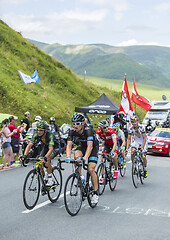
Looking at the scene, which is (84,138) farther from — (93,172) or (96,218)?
(96,218)

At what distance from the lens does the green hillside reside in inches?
1155

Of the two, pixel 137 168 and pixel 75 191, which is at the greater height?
pixel 137 168

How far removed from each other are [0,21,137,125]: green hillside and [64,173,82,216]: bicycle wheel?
20030 mm

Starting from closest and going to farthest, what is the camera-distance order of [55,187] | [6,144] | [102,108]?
[55,187]
[6,144]
[102,108]

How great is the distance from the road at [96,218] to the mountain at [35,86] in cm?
1869

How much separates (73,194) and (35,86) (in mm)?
28508

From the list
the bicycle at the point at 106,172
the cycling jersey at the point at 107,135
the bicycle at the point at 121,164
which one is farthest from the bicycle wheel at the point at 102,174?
the bicycle at the point at 121,164

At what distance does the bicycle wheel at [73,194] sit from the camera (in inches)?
286

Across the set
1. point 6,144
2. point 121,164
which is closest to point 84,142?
point 121,164

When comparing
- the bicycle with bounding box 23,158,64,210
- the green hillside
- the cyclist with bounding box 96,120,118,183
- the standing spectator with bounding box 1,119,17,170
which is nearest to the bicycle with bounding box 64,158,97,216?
the bicycle with bounding box 23,158,64,210

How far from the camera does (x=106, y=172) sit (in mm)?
9734

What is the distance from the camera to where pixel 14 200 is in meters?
8.69

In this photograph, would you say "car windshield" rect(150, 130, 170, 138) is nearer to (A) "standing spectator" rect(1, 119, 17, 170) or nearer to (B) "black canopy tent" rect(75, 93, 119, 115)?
(B) "black canopy tent" rect(75, 93, 119, 115)

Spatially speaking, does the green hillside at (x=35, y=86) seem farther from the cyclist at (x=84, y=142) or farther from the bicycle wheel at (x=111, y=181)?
the cyclist at (x=84, y=142)
